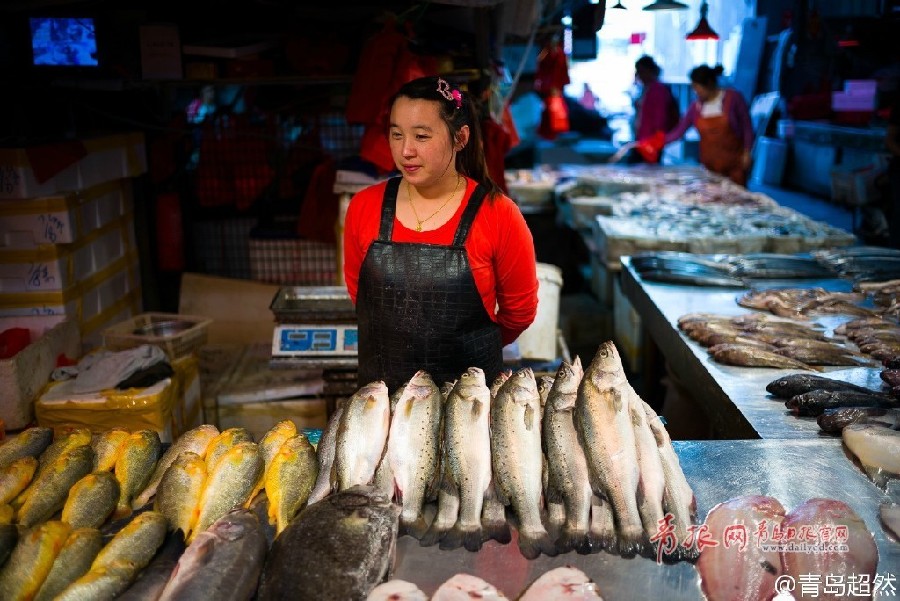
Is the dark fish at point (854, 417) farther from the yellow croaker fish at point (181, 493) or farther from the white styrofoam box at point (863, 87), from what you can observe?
the white styrofoam box at point (863, 87)

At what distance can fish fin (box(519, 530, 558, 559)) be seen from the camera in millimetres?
2230

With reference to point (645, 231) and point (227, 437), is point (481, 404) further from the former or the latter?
point (645, 231)

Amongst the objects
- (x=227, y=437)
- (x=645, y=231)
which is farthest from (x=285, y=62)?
(x=227, y=437)

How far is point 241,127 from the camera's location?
7152 mm

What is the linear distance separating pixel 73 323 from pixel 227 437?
10.2 feet

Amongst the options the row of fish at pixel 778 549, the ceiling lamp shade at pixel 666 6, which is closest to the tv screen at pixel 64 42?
the row of fish at pixel 778 549

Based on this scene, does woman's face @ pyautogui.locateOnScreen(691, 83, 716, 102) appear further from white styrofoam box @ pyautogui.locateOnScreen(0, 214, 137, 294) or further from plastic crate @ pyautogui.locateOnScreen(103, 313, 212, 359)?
white styrofoam box @ pyautogui.locateOnScreen(0, 214, 137, 294)

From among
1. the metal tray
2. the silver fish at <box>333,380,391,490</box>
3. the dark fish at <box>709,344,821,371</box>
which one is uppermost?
the silver fish at <box>333,380,391,490</box>

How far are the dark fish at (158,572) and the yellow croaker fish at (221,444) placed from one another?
0.27 meters

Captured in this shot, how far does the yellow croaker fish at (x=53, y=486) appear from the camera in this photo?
7.84 ft

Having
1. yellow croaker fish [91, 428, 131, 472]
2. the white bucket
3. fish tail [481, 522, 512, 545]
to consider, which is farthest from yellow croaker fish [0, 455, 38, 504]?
the white bucket

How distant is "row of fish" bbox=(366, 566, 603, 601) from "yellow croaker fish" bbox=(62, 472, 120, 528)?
92cm

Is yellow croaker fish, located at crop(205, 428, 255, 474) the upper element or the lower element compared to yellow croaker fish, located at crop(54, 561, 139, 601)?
upper

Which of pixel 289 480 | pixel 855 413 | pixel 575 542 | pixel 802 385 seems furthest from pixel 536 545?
pixel 802 385
